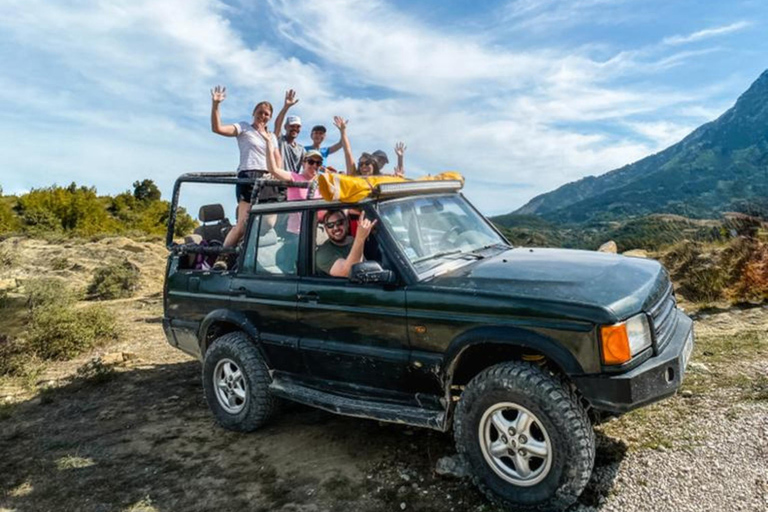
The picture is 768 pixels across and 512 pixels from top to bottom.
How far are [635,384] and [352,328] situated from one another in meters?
1.91

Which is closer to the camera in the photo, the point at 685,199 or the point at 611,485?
the point at 611,485

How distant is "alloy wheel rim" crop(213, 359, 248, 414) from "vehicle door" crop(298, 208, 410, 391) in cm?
89

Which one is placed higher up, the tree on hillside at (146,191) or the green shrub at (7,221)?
the tree on hillside at (146,191)

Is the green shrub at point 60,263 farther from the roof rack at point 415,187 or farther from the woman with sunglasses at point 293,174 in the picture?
the roof rack at point 415,187

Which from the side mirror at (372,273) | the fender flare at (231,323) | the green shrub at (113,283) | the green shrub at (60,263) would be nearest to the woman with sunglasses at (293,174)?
the fender flare at (231,323)

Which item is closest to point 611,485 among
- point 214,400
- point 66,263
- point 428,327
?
point 428,327

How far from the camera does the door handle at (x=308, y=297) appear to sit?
415 centimetres

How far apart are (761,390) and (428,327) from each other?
317 cm

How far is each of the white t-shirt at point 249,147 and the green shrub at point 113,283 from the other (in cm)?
1017

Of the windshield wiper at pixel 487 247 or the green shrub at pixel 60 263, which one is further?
the green shrub at pixel 60 263

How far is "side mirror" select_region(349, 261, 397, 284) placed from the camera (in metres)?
3.56

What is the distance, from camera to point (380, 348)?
3770mm

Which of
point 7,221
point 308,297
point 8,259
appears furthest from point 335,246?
point 7,221

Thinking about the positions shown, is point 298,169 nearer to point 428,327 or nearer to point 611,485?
point 428,327
